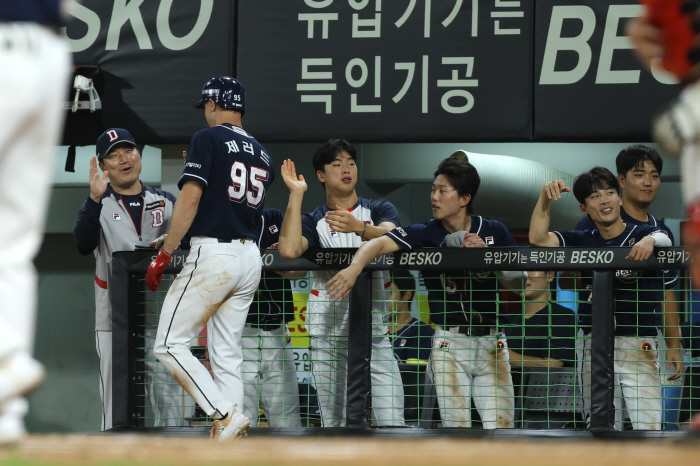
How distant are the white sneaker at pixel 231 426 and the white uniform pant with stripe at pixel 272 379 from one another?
26.7 inches

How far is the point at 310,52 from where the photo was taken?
16.0 ft

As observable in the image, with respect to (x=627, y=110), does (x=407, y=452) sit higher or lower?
lower

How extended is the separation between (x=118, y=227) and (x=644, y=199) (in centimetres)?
301

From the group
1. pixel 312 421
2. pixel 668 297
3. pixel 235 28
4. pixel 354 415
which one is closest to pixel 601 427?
pixel 668 297

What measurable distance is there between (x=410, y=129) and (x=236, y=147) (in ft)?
4.09

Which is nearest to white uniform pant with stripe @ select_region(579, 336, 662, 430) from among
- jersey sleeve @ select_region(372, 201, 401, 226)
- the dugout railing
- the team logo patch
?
the dugout railing

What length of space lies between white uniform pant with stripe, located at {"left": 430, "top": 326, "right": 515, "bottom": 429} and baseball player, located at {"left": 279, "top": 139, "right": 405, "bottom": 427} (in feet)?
0.78

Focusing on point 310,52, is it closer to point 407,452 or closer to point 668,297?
point 668,297

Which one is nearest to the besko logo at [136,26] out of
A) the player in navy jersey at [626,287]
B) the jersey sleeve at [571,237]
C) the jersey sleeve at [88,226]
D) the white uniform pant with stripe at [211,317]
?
the jersey sleeve at [88,226]

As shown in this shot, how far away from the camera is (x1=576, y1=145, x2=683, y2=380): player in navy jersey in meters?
4.20

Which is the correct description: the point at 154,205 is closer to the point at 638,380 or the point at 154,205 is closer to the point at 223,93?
the point at 223,93

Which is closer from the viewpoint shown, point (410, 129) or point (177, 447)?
point (177, 447)

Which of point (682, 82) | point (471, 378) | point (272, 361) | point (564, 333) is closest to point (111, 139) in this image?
point (272, 361)

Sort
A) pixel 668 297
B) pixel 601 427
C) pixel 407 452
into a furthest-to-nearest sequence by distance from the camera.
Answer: pixel 668 297
pixel 601 427
pixel 407 452
